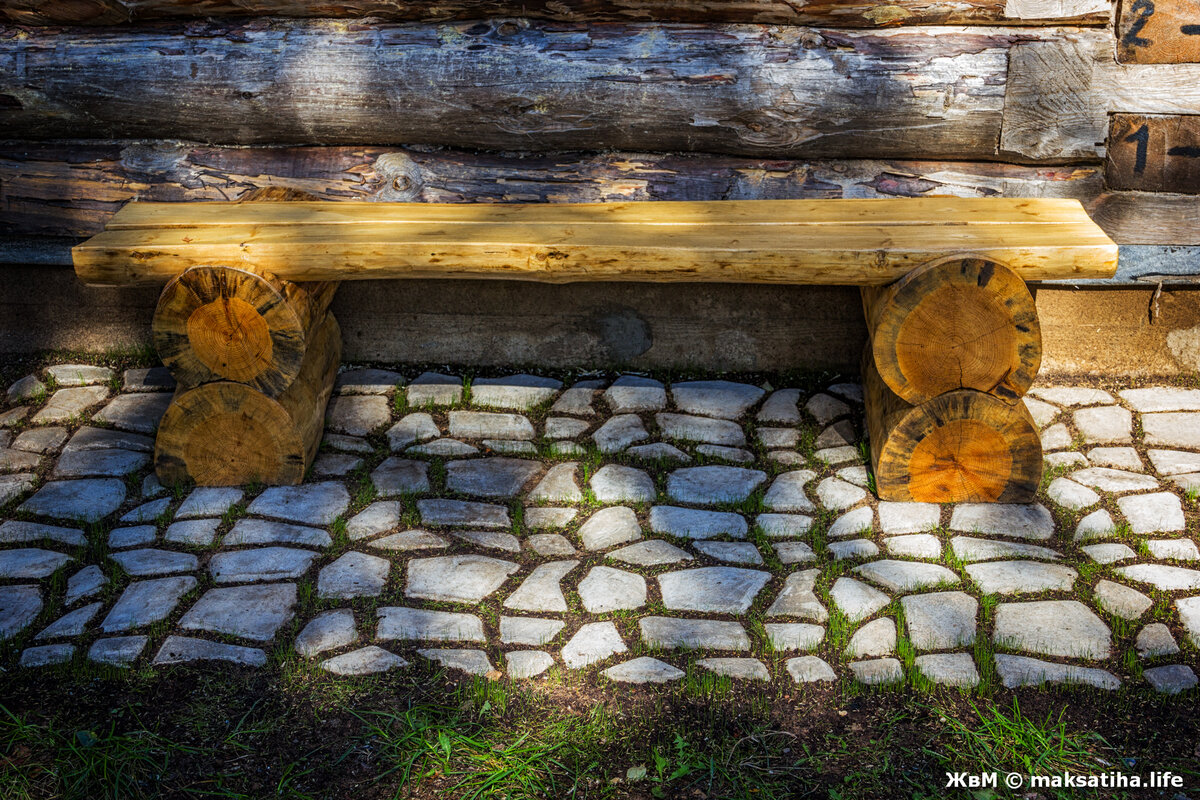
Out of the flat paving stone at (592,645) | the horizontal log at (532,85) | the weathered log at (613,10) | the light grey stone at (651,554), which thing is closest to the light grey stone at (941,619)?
the light grey stone at (651,554)

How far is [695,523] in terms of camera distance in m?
3.65

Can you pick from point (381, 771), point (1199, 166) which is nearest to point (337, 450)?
point (381, 771)

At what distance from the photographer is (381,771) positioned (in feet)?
8.57

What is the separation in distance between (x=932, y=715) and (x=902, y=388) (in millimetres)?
1235

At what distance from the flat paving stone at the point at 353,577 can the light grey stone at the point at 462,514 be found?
0.29 m

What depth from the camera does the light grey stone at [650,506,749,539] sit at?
359 cm

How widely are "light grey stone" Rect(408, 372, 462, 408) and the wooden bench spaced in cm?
63

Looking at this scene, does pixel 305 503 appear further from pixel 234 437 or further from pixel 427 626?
pixel 427 626

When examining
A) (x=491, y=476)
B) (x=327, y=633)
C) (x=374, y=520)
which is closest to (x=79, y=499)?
(x=374, y=520)

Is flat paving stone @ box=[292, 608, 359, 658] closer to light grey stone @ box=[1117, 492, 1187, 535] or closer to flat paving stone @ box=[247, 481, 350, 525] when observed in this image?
flat paving stone @ box=[247, 481, 350, 525]

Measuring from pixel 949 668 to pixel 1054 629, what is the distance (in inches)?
15.6

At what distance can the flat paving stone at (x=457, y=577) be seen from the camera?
3.29 meters

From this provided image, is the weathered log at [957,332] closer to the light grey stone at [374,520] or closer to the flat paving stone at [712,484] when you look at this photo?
the flat paving stone at [712,484]

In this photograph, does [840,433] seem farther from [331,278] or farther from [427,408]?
[331,278]
